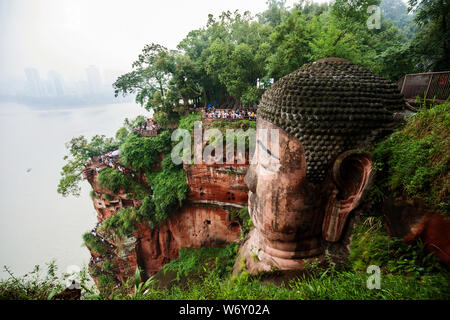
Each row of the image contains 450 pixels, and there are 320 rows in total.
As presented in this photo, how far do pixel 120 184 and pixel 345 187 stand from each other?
14.0m

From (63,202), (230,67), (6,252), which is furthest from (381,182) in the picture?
(63,202)

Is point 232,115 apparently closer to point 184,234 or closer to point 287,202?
point 184,234

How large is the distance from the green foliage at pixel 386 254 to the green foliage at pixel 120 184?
1333 centimetres

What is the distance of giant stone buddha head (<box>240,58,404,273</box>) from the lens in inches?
145

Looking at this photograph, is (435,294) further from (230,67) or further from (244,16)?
(244,16)

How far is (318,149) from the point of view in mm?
3748

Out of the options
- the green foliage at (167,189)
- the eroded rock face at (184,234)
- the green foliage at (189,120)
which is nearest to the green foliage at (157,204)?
the green foliage at (167,189)

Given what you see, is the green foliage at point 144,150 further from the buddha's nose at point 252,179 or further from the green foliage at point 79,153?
the buddha's nose at point 252,179

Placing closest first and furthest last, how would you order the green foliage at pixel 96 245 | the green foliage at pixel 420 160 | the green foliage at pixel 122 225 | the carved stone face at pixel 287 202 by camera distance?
the green foliage at pixel 420 160 < the carved stone face at pixel 287 202 < the green foliage at pixel 122 225 < the green foliage at pixel 96 245

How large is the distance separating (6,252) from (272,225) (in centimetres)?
5440

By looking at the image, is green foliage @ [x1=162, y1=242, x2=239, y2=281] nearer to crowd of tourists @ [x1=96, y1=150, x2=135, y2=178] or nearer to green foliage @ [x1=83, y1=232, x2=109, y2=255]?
green foliage @ [x1=83, y1=232, x2=109, y2=255]

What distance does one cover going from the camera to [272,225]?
4344 mm

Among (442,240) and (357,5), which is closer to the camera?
(442,240)

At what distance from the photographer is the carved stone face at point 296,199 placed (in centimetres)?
380
